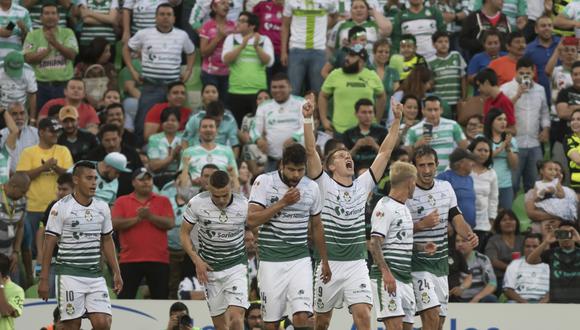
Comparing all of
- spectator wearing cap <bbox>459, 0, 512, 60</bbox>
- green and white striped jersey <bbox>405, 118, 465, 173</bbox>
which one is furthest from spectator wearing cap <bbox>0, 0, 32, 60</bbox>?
spectator wearing cap <bbox>459, 0, 512, 60</bbox>

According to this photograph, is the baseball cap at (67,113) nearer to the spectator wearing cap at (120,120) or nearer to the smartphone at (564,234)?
the spectator wearing cap at (120,120)

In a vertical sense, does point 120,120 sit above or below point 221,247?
above

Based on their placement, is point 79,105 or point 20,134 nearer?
point 20,134

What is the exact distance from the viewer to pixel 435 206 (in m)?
17.6

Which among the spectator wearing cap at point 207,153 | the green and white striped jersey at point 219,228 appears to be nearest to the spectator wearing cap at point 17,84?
the spectator wearing cap at point 207,153

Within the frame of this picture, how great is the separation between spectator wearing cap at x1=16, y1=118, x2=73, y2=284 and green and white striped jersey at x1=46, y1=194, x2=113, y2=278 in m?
4.15

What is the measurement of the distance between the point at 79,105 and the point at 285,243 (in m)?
7.80

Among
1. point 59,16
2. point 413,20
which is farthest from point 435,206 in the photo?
point 59,16

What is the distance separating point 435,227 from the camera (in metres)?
17.6

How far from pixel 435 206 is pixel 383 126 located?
5829mm

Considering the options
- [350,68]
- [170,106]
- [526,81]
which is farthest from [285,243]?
[526,81]

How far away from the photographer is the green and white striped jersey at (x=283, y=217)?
16.8 meters

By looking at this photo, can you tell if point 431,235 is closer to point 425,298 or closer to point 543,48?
point 425,298

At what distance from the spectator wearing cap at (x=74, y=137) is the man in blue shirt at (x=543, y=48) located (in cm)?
776
